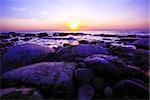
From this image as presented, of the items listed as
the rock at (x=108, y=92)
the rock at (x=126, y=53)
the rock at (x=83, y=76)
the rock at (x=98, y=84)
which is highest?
the rock at (x=126, y=53)

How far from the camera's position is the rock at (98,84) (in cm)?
420

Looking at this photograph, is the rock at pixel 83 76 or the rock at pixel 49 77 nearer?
the rock at pixel 49 77

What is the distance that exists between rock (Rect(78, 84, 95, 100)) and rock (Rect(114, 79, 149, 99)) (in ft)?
1.75

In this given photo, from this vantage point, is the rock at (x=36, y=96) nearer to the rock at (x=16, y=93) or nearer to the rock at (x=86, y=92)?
the rock at (x=16, y=93)

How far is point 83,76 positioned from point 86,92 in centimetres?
41

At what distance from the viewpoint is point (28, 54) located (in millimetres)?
6414

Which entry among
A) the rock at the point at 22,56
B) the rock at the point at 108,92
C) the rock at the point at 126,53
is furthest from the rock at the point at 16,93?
the rock at the point at 126,53

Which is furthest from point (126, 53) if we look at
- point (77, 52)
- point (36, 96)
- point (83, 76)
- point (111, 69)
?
point (36, 96)

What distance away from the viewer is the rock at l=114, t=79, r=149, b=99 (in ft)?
12.3

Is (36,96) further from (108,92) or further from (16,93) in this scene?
(108,92)

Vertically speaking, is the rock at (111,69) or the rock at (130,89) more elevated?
the rock at (111,69)

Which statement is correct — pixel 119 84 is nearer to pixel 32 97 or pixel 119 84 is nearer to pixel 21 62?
pixel 32 97

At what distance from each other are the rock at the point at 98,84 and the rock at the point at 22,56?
8.80 feet

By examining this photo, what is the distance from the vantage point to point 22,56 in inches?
248
